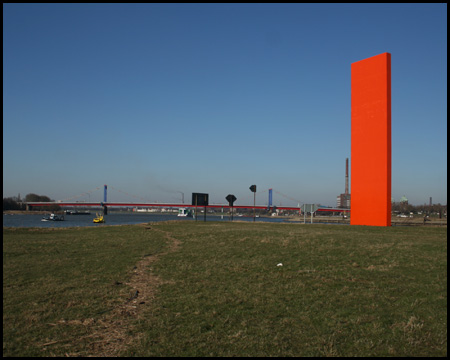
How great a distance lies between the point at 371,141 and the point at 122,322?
21.5 metres

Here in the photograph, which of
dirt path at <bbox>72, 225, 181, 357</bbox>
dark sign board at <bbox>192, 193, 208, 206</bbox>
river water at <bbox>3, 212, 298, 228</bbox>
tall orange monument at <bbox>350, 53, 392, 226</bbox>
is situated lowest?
river water at <bbox>3, 212, 298, 228</bbox>

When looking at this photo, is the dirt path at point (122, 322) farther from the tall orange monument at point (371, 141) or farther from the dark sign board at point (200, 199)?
the dark sign board at point (200, 199)

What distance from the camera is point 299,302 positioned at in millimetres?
6488

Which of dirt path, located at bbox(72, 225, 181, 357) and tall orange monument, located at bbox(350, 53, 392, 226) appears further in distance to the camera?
tall orange monument, located at bbox(350, 53, 392, 226)

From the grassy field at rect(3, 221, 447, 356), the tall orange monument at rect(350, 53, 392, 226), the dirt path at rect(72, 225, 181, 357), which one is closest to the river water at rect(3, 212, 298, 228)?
the tall orange monument at rect(350, 53, 392, 226)

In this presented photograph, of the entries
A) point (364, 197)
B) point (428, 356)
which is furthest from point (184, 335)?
point (364, 197)

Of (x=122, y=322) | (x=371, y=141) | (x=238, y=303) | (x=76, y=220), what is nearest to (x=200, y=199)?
(x=371, y=141)

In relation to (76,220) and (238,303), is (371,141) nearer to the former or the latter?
(238,303)

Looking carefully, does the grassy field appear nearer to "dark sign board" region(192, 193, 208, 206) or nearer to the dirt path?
the dirt path

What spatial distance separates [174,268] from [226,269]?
1484 mm

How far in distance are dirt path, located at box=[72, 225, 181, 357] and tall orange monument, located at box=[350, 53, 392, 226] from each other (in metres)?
18.4

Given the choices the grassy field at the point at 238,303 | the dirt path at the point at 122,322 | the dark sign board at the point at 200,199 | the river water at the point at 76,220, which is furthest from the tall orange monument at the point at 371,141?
the river water at the point at 76,220

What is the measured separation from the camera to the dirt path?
4.79 metres

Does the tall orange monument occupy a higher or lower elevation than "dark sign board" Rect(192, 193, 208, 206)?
higher
